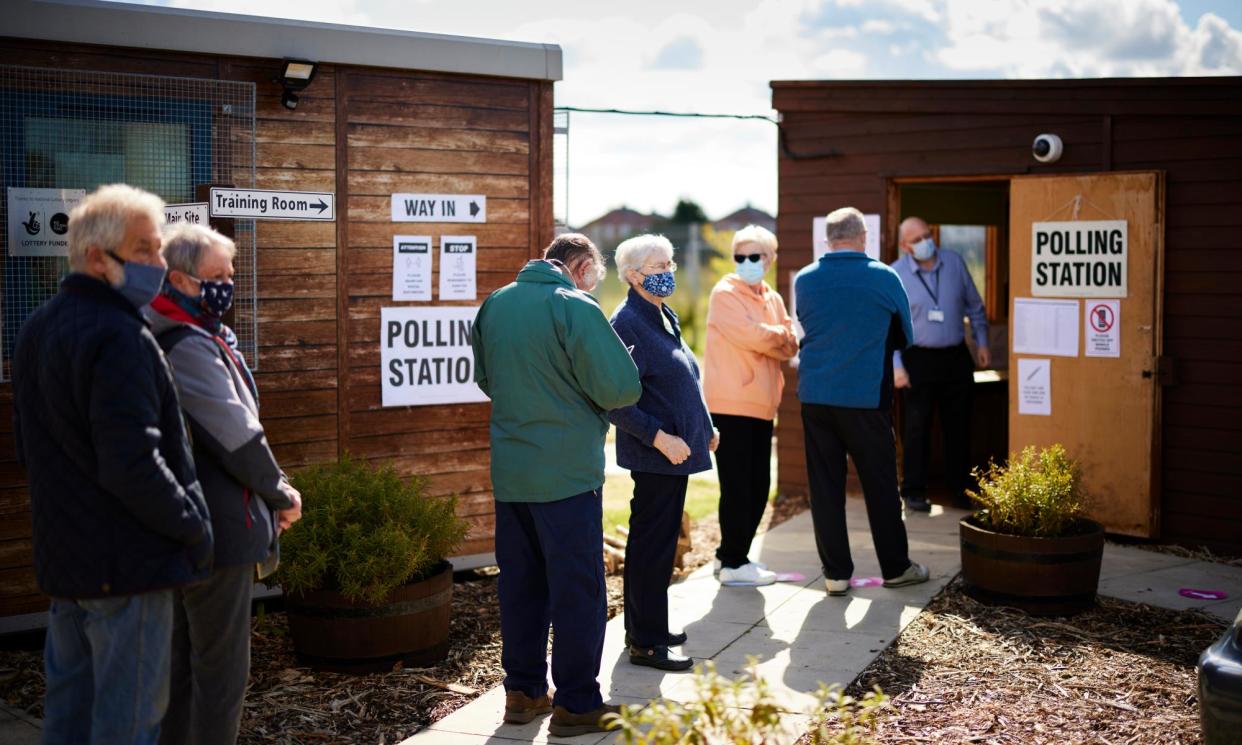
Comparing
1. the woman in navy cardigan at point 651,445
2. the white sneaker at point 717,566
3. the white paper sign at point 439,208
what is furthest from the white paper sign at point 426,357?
the woman in navy cardigan at point 651,445

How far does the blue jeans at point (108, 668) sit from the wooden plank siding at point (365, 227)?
2.78 meters

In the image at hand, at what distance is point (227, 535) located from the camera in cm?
354

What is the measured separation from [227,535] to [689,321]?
1821cm

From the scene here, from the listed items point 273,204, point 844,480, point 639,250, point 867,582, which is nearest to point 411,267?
point 273,204

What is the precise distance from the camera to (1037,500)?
6031 millimetres

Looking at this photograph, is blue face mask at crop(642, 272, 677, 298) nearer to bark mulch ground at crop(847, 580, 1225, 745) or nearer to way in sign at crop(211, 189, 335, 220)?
bark mulch ground at crop(847, 580, 1225, 745)

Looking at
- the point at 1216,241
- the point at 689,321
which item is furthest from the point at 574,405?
the point at 689,321

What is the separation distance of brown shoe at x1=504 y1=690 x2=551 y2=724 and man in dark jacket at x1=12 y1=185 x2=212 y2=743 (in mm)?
1628

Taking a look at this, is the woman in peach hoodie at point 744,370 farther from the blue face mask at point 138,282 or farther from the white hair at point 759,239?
the blue face mask at point 138,282

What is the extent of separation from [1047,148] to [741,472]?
3378 mm

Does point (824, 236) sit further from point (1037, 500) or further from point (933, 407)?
point (1037, 500)

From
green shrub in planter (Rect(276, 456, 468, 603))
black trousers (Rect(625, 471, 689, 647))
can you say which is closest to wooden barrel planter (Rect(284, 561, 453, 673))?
green shrub in planter (Rect(276, 456, 468, 603))

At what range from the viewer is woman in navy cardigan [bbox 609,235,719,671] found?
17.0 ft

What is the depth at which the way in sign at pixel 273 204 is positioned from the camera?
5902 mm
